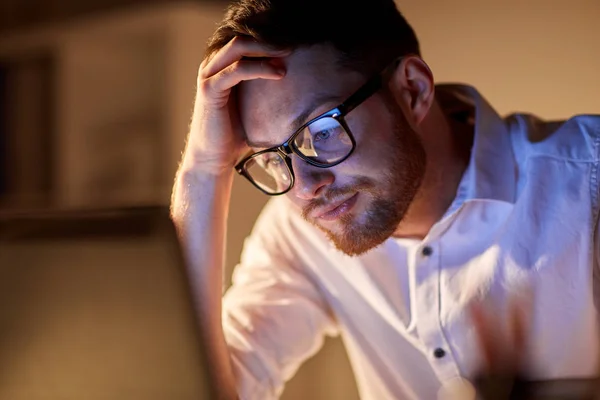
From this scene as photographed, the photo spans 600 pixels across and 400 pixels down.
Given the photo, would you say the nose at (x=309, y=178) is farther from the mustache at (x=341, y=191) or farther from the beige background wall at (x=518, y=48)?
the beige background wall at (x=518, y=48)

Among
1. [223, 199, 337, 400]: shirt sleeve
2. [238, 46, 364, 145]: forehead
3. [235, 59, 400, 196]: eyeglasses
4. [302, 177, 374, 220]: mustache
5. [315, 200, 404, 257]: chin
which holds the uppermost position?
[238, 46, 364, 145]: forehead

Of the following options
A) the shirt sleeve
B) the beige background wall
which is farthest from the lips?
the beige background wall

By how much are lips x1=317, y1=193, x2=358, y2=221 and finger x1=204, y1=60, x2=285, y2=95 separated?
0.62ft

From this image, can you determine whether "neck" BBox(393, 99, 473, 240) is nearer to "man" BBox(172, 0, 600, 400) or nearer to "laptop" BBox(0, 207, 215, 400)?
"man" BBox(172, 0, 600, 400)

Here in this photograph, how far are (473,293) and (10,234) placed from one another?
2.04 feet

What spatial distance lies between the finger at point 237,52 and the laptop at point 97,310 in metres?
0.28

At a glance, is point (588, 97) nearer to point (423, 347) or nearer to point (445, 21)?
point (445, 21)

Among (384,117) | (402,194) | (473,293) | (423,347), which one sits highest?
(384,117)

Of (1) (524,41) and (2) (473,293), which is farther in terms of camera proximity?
(1) (524,41)

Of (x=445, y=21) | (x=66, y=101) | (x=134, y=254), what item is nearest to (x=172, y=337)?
(x=134, y=254)

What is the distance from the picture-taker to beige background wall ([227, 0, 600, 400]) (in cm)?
139

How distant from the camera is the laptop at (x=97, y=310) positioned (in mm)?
603

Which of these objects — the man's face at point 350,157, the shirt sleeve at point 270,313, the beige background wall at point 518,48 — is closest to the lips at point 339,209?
the man's face at point 350,157

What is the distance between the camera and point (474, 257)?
3.26ft
